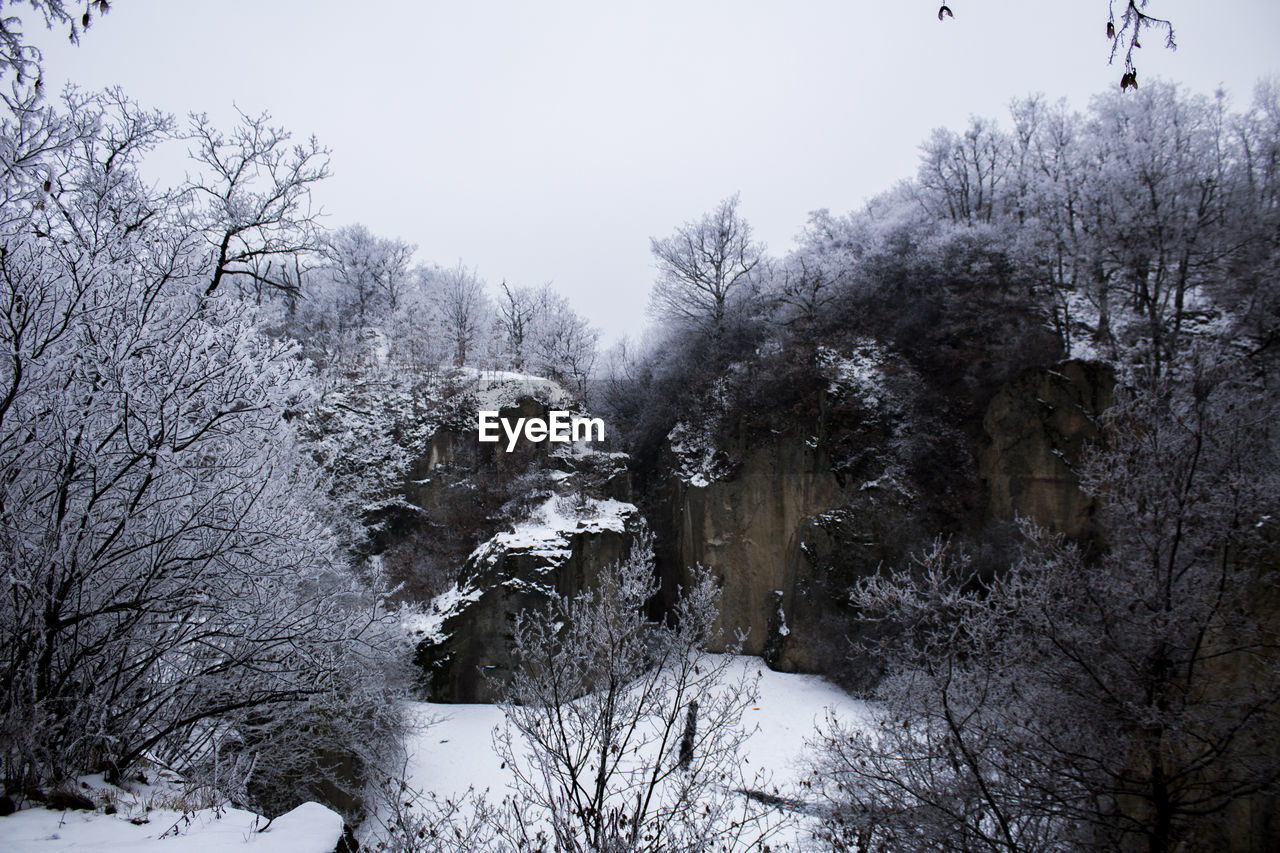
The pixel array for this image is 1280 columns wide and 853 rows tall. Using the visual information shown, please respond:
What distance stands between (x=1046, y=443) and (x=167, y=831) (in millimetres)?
18644

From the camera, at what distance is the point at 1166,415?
29.3ft

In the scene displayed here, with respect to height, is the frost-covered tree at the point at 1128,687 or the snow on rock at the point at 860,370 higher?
the snow on rock at the point at 860,370

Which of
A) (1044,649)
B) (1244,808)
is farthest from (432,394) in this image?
(1244,808)

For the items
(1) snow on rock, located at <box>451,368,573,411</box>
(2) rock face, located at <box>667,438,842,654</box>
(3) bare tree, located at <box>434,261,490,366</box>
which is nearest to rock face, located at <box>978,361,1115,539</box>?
(2) rock face, located at <box>667,438,842,654</box>

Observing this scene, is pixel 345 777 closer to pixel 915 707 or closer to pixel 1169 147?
pixel 915 707

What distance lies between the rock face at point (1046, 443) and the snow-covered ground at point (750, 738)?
702 centimetres

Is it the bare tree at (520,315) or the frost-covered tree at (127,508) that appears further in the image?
the bare tree at (520,315)

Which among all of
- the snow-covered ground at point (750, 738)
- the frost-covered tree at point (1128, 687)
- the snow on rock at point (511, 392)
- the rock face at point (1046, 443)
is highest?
the snow on rock at point (511, 392)

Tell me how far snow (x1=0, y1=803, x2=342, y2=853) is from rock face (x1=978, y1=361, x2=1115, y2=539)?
16.7 metres

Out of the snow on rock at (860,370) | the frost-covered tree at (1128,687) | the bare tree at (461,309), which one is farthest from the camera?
the bare tree at (461,309)

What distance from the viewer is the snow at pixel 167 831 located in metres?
3.19

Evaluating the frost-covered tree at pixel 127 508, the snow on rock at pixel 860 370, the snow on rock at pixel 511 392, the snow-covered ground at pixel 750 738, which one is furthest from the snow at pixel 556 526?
the frost-covered tree at pixel 127 508

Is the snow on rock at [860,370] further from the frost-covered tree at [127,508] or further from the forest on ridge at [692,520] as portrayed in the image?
the frost-covered tree at [127,508]

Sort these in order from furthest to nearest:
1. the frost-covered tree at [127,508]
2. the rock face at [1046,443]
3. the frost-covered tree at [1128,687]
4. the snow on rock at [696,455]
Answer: the snow on rock at [696,455]
the rock face at [1046,443]
the frost-covered tree at [1128,687]
the frost-covered tree at [127,508]
